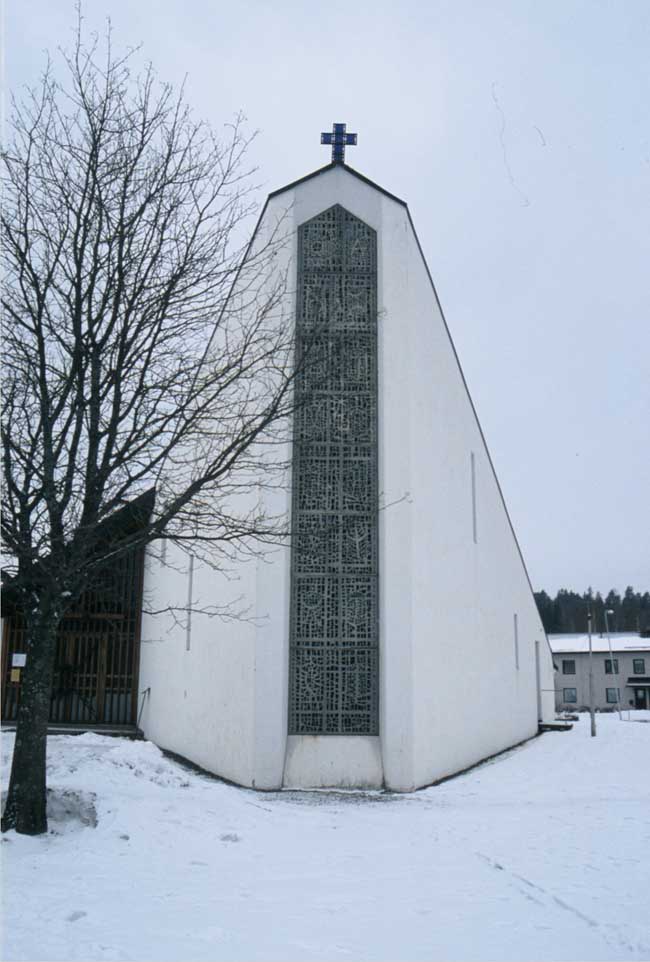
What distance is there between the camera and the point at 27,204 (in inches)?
313

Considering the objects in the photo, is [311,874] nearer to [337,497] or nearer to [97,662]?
[337,497]

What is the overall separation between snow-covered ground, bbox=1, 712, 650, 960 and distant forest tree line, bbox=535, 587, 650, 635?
9932 cm

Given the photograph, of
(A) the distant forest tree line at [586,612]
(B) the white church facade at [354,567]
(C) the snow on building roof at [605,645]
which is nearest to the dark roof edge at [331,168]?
(B) the white church facade at [354,567]

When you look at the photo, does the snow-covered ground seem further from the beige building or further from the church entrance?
the beige building

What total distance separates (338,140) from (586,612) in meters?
108

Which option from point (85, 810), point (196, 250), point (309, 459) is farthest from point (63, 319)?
point (309, 459)

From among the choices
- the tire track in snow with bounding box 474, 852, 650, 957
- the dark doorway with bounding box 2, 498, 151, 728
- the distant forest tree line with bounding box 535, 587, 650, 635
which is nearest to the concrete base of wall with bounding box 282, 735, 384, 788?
the tire track in snow with bounding box 474, 852, 650, 957

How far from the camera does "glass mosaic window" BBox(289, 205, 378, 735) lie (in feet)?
42.1

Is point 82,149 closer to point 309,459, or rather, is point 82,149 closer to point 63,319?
point 63,319

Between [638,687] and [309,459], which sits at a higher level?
[309,459]

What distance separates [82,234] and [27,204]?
532mm

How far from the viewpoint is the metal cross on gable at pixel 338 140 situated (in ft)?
50.9

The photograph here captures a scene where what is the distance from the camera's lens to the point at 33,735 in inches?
295

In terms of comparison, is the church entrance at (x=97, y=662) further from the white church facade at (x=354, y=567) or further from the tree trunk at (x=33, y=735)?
the tree trunk at (x=33, y=735)
